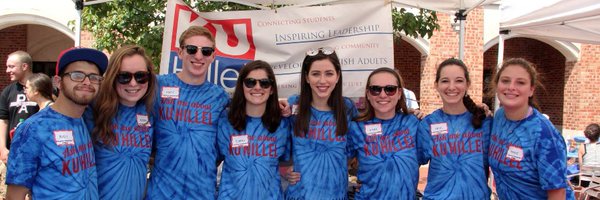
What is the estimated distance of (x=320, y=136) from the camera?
3.17 meters

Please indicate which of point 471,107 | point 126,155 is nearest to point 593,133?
point 471,107

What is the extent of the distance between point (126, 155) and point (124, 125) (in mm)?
188

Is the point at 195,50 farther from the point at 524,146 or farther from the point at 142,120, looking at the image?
the point at 524,146

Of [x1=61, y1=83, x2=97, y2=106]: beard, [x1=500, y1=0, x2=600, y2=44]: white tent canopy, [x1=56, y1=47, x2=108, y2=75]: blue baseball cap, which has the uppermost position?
[x1=500, y1=0, x2=600, y2=44]: white tent canopy

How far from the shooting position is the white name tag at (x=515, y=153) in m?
2.87

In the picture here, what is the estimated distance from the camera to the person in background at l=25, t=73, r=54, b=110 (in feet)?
16.8

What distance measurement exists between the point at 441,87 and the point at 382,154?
63 cm

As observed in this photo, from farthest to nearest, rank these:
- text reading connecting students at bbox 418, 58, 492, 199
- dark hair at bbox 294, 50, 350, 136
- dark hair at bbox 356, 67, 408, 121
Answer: dark hair at bbox 356, 67, 408, 121
dark hair at bbox 294, 50, 350, 136
text reading connecting students at bbox 418, 58, 492, 199

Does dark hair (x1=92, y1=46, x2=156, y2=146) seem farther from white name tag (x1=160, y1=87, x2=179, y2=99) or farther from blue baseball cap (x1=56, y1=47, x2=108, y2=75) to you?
white name tag (x1=160, y1=87, x2=179, y2=99)

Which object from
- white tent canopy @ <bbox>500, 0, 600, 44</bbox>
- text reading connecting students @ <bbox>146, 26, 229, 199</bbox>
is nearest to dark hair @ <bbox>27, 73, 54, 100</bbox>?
text reading connecting students @ <bbox>146, 26, 229, 199</bbox>

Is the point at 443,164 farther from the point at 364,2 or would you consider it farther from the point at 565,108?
the point at 565,108

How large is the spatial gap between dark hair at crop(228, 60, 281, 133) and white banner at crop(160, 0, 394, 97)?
1.47 m

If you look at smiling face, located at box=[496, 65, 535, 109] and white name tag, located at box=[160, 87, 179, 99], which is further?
white name tag, located at box=[160, 87, 179, 99]

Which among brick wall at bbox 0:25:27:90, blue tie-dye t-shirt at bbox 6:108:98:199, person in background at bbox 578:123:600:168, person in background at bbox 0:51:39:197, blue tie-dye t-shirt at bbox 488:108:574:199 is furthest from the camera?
brick wall at bbox 0:25:27:90
